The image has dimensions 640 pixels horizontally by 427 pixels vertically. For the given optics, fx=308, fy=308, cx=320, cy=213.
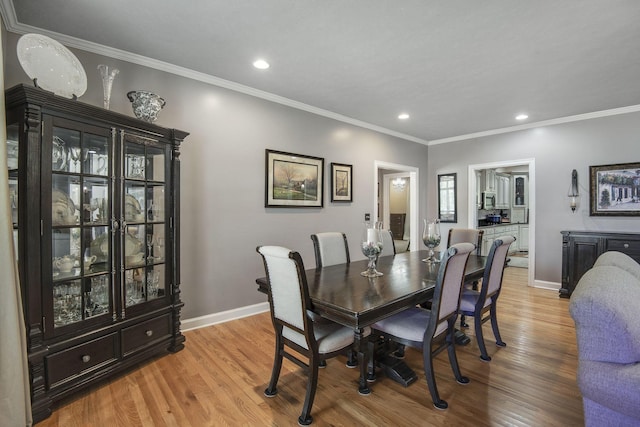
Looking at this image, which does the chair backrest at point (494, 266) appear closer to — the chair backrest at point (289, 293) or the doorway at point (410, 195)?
the chair backrest at point (289, 293)

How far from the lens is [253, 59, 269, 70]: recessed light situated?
9.21 feet

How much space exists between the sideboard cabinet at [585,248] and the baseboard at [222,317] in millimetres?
4108

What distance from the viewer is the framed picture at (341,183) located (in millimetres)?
4393

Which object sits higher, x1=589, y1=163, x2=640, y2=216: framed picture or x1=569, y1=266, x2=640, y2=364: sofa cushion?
x1=589, y1=163, x2=640, y2=216: framed picture

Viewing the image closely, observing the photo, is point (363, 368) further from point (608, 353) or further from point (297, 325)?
point (608, 353)

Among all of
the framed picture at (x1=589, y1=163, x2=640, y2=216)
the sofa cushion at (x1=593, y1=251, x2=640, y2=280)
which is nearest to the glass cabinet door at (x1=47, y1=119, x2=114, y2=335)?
the sofa cushion at (x1=593, y1=251, x2=640, y2=280)

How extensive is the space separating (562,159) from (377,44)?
3774mm

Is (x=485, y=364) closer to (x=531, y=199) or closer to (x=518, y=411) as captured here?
(x=518, y=411)

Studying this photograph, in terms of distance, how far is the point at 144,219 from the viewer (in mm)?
2420

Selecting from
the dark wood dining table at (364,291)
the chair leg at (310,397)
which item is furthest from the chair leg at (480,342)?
the chair leg at (310,397)

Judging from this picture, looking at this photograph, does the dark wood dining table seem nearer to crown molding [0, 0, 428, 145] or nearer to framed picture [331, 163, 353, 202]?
framed picture [331, 163, 353, 202]

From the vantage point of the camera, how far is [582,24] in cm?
221

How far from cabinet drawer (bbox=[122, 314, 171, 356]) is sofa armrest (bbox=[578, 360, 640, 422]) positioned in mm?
2675

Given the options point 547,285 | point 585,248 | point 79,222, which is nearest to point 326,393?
point 79,222
